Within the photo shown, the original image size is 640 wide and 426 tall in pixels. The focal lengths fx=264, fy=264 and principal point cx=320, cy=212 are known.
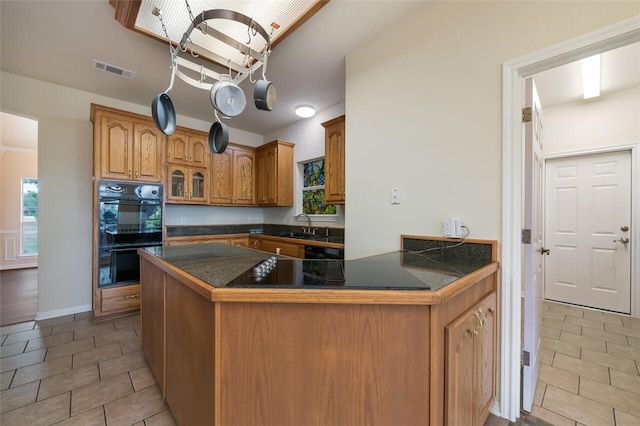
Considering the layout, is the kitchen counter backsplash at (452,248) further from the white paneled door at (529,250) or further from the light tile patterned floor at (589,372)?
the light tile patterned floor at (589,372)

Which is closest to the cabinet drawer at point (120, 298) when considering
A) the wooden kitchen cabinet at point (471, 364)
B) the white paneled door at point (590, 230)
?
the wooden kitchen cabinet at point (471, 364)

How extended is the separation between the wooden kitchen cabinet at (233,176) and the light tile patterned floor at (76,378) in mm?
2175

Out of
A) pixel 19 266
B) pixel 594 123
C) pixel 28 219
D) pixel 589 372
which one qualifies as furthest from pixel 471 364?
pixel 28 219

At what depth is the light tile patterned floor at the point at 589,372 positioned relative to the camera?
1.62 meters

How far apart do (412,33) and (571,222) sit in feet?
11.2

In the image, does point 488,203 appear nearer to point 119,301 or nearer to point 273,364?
point 273,364

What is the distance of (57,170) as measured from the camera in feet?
10.4

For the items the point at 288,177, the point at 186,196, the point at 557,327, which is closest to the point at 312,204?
the point at 288,177

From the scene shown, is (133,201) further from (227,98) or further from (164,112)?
(227,98)

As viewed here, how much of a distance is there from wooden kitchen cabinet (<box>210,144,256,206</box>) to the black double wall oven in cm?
96

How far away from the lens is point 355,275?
109cm

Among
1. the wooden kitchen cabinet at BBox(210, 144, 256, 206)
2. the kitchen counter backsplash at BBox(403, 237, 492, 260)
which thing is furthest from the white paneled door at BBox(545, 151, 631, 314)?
the wooden kitchen cabinet at BBox(210, 144, 256, 206)

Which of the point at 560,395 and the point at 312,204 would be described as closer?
the point at 560,395

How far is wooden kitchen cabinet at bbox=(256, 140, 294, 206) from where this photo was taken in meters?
4.31
